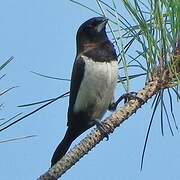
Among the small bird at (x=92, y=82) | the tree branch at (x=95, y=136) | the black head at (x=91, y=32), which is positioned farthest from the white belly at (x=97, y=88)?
the tree branch at (x=95, y=136)

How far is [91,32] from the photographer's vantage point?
5.63 ft

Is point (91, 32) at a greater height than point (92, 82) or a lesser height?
greater

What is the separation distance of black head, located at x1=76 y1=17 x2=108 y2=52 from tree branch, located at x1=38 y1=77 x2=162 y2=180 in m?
0.80

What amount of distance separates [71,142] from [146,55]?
0.66 m

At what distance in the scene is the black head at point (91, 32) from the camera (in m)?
1.67

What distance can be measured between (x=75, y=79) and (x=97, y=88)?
8cm

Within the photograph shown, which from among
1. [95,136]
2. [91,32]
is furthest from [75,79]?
[95,136]

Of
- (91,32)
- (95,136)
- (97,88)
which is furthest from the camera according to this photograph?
(91,32)

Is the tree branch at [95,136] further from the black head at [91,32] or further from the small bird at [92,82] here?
the black head at [91,32]

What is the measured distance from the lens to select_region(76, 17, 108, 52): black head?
1667mm

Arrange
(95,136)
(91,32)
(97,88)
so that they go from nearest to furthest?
(95,136)
(97,88)
(91,32)

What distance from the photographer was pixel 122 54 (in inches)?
38.8

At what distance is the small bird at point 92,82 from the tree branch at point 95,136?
0.65 m

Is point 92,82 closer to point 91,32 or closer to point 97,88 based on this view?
point 97,88
